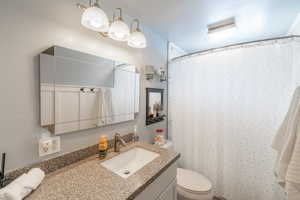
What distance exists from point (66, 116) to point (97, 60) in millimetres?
494

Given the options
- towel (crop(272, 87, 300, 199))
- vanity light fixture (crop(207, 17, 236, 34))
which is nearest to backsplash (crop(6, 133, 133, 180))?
towel (crop(272, 87, 300, 199))

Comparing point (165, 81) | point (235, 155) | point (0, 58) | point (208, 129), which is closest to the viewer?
point (0, 58)

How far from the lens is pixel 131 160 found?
113 centimetres

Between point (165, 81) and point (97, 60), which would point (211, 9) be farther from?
point (97, 60)

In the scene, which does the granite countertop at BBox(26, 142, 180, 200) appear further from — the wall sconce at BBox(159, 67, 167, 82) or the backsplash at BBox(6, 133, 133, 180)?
the wall sconce at BBox(159, 67, 167, 82)

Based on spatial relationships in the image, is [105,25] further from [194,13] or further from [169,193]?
[169,193]

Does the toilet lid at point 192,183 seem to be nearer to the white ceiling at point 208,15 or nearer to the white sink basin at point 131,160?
the white sink basin at point 131,160

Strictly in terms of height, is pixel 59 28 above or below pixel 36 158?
above

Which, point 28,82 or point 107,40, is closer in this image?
point 28,82

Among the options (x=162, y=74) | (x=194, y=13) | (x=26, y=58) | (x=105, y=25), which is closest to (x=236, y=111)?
(x=162, y=74)

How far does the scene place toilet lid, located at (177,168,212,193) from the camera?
1.18m

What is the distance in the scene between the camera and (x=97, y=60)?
105cm

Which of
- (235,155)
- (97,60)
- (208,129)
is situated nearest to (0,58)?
(97,60)

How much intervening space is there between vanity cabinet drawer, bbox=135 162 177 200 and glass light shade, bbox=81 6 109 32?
1119 mm
